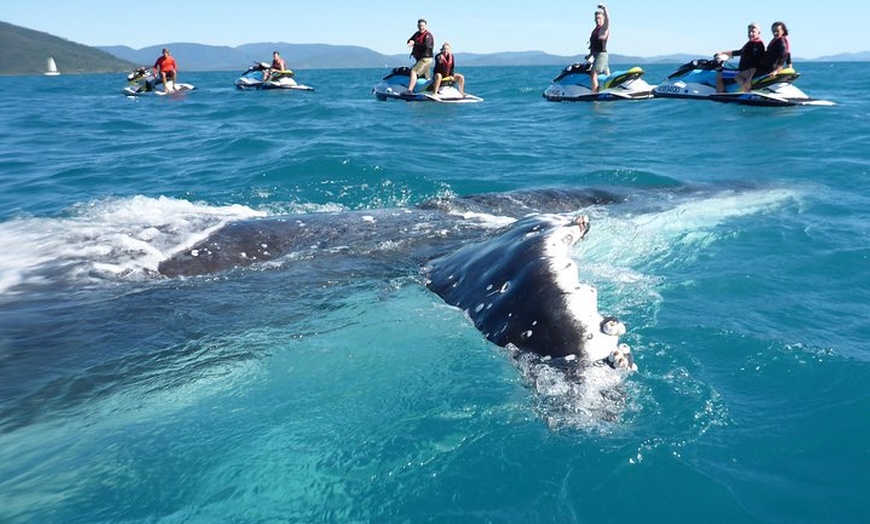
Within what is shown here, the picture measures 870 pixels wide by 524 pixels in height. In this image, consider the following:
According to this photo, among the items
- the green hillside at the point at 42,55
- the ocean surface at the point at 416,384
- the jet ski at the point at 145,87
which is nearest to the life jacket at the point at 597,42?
the ocean surface at the point at 416,384

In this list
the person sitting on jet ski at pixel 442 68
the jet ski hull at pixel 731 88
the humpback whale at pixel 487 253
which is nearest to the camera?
the humpback whale at pixel 487 253

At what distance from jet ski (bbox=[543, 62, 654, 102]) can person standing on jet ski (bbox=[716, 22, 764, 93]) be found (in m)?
3.97

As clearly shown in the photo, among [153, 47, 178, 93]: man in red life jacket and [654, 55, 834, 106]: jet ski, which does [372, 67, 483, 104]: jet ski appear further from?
[153, 47, 178, 93]: man in red life jacket

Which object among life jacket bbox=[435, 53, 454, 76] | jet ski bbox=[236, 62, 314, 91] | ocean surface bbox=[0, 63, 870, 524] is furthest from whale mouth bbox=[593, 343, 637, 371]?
jet ski bbox=[236, 62, 314, 91]

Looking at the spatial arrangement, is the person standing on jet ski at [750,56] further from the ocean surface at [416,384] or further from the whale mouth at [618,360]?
the whale mouth at [618,360]

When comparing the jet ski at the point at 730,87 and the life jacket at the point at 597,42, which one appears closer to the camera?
the jet ski at the point at 730,87

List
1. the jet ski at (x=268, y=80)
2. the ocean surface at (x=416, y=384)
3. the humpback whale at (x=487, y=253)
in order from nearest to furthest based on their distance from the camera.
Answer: the ocean surface at (x=416, y=384), the humpback whale at (x=487, y=253), the jet ski at (x=268, y=80)

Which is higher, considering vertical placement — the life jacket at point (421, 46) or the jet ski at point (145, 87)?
the life jacket at point (421, 46)

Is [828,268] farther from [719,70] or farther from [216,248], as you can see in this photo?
[719,70]

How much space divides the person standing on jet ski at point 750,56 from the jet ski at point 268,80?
23.8 meters

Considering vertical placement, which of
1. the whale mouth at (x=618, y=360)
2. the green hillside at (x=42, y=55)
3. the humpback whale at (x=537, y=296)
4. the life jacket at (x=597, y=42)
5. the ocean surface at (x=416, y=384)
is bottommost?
the ocean surface at (x=416, y=384)

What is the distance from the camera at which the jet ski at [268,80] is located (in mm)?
42531

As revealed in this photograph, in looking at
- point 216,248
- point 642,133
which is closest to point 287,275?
point 216,248

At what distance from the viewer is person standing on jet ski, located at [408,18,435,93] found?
31.3 meters
